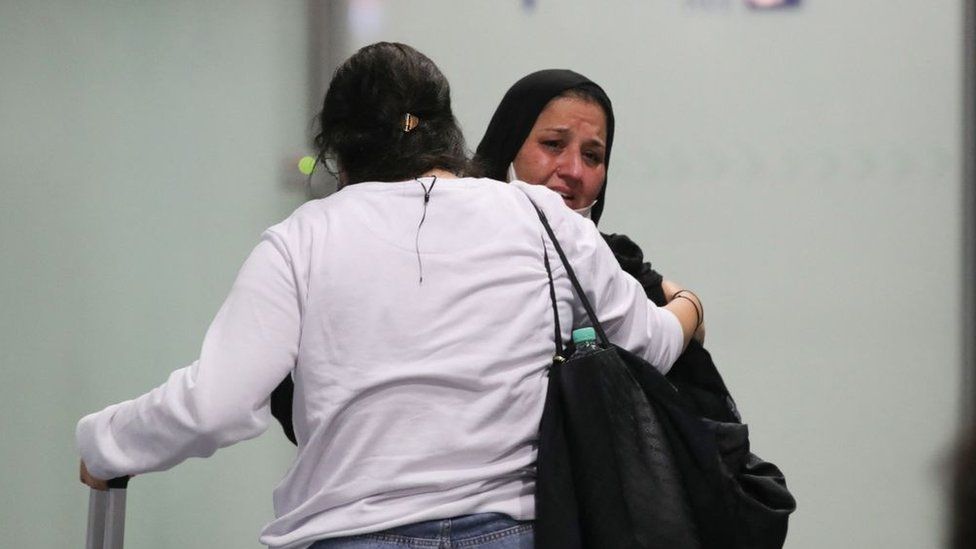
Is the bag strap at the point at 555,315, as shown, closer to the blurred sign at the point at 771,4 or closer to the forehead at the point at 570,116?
the forehead at the point at 570,116

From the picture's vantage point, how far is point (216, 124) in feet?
10.4

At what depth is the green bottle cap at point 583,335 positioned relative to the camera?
1.57 meters

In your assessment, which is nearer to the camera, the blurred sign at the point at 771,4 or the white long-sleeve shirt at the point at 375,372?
the white long-sleeve shirt at the point at 375,372

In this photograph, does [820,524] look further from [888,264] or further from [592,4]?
[592,4]

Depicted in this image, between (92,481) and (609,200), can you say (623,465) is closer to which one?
(92,481)

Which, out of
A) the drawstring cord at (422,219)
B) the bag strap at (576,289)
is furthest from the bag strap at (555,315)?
the drawstring cord at (422,219)

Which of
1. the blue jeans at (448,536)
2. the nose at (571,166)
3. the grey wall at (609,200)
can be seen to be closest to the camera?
the blue jeans at (448,536)

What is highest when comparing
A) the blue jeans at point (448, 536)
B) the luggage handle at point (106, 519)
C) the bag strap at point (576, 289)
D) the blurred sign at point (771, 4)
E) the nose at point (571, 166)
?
the blurred sign at point (771, 4)

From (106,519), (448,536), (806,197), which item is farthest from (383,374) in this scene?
(806,197)

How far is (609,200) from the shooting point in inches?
127

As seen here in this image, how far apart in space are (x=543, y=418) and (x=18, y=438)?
6.88ft

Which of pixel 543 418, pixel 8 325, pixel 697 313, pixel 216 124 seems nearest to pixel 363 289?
pixel 543 418

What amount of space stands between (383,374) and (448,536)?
20 cm

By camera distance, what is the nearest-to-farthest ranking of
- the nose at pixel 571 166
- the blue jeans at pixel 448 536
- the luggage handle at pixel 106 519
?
the blue jeans at pixel 448 536 < the luggage handle at pixel 106 519 < the nose at pixel 571 166
